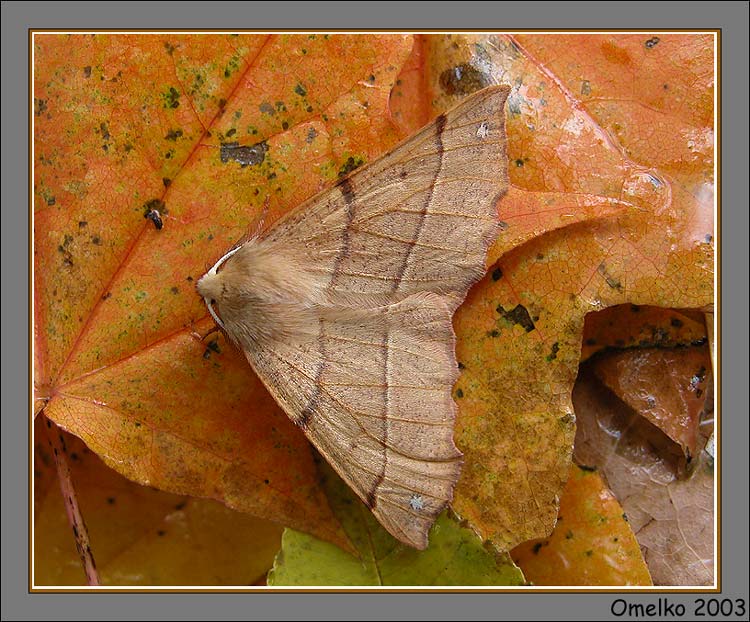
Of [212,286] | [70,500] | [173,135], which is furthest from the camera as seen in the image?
[70,500]

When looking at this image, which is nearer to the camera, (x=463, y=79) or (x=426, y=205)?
(x=426, y=205)

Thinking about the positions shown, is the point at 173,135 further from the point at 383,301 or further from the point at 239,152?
the point at 383,301

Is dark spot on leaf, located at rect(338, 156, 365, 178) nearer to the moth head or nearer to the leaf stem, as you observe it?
the moth head

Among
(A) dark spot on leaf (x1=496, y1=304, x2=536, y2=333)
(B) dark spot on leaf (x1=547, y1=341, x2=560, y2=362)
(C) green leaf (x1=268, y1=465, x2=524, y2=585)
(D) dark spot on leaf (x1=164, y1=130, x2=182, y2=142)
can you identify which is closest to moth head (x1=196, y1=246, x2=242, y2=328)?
(D) dark spot on leaf (x1=164, y1=130, x2=182, y2=142)

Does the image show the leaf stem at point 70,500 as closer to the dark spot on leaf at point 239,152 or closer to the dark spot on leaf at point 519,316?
the dark spot on leaf at point 239,152

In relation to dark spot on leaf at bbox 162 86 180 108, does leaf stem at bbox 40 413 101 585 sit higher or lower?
lower

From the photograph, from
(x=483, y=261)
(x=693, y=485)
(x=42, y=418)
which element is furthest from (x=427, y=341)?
(x=42, y=418)

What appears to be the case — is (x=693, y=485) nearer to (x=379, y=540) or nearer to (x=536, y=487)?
(x=536, y=487)

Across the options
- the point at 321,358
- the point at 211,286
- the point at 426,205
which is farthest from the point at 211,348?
the point at 426,205
